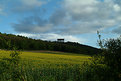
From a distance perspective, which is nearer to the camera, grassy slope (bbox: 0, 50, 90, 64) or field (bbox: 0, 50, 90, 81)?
field (bbox: 0, 50, 90, 81)

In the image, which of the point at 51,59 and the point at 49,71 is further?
the point at 51,59

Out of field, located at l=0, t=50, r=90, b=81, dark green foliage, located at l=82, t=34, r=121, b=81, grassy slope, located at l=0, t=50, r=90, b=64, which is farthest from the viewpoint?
grassy slope, located at l=0, t=50, r=90, b=64

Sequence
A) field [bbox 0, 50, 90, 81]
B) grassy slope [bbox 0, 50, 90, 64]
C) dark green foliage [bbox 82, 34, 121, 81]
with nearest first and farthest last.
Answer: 1. dark green foliage [bbox 82, 34, 121, 81]
2. field [bbox 0, 50, 90, 81]
3. grassy slope [bbox 0, 50, 90, 64]

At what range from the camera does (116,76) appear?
14.8ft

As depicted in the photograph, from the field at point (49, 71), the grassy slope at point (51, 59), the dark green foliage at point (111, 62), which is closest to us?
the dark green foliage at point (111, 62)

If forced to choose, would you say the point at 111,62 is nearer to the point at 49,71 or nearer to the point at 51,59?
the point at 49,71

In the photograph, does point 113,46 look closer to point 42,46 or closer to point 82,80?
point 82,80

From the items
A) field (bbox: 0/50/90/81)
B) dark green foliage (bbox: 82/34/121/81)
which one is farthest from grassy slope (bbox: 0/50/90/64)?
dark green foliage (bbox: 82/34/121/81)

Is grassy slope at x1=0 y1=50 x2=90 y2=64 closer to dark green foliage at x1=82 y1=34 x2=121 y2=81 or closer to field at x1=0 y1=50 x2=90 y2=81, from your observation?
field at x1=0 y1=50 x2=90 y2=81

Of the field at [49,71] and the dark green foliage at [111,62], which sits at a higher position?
the dark green foliage at [111,62]

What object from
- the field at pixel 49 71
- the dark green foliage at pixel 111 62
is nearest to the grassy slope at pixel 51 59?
the field at pixel 49 71

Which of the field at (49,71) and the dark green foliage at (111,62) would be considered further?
the field at (49,71)

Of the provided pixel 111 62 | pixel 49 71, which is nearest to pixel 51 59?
pixel 49 71

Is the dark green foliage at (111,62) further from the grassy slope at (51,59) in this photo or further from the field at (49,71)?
the grassy slope at (51,59)
